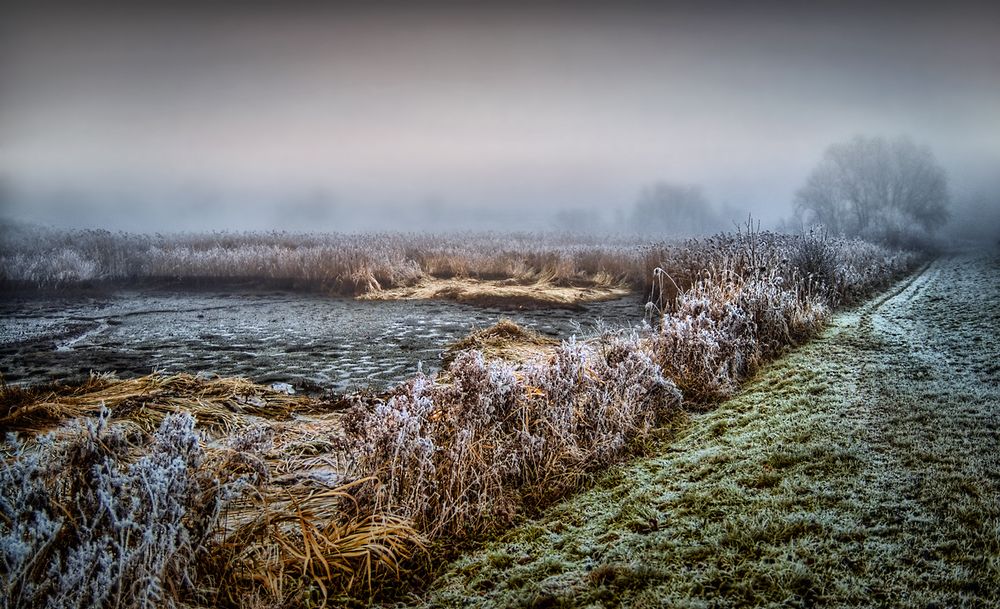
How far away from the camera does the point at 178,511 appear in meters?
1.76

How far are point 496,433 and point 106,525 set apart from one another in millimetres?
1817

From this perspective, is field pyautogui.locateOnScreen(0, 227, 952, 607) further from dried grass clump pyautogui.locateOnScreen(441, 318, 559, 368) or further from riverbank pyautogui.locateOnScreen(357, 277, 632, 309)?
riverbank pyautogui.locateOnScreen(357, 277, 632, 309)

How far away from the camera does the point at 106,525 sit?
69.8 inches

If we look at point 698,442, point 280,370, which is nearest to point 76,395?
point 280,370

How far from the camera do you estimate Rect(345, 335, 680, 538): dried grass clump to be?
8.14ft

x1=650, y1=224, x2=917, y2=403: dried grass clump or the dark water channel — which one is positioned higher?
x1=650, y1=224, x2=917, y2=403: dried grass clump

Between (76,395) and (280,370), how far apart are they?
185 cm

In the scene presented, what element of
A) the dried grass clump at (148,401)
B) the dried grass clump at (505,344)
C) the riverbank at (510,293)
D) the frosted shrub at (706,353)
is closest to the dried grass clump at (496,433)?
the frosted shrub at (706,353)

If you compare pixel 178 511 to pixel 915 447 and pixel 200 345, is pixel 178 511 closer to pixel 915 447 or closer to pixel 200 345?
pixel 915 447

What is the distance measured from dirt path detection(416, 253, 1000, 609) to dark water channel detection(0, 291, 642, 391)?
3074 millimetres

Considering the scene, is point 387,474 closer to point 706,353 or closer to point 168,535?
point 168,535

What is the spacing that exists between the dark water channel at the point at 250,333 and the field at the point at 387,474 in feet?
3.74

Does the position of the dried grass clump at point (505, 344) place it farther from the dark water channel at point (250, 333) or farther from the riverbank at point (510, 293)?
the riverbank at point (510, 293)

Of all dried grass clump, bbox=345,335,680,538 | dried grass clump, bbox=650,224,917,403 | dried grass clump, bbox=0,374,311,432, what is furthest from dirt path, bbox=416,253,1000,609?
dried grass clump, bbox=0,374,311,432
